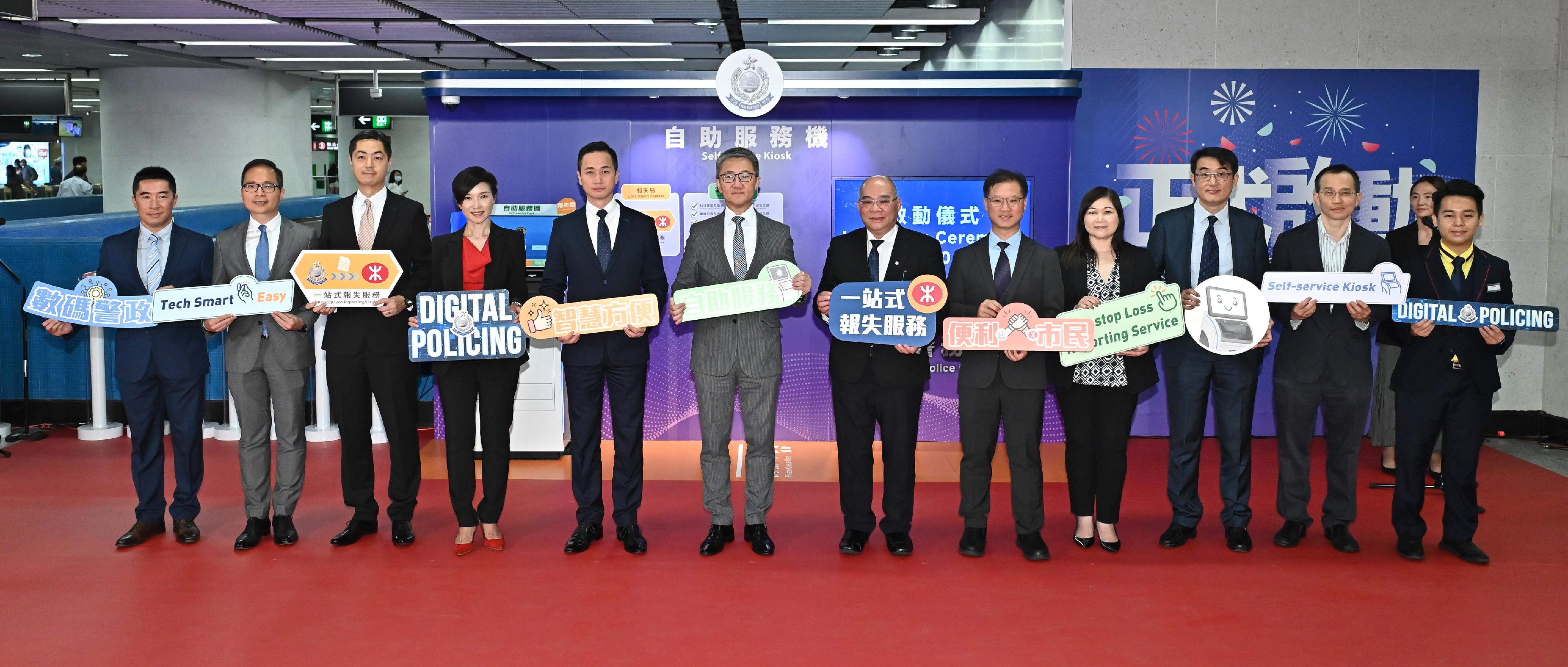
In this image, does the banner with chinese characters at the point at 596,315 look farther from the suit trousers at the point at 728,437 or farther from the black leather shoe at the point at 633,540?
the black leather shoe at the point at 633,540

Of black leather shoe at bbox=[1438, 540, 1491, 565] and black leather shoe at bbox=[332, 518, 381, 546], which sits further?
black leather shoe at bbox=[332, 518, 381, 546]

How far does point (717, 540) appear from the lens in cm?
464

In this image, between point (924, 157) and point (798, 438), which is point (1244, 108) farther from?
point (798, 438)

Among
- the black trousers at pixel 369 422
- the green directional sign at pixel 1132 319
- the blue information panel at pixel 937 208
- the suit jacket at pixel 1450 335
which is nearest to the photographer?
the green directional sign at pixel 1132 319

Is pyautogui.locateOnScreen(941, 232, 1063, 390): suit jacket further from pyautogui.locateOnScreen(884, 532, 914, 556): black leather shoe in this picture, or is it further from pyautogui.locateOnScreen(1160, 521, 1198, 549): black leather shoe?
pyautogui.locateOnScreen(1160, 521, 1198, 549): black leather shoe

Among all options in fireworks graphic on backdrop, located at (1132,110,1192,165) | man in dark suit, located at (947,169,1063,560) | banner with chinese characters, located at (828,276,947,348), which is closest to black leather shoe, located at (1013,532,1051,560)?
man in dark suit, located at (947,169,1063,560)

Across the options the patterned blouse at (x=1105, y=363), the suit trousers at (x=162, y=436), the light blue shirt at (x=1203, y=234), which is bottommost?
the suit trousers at (x=162, y=436)

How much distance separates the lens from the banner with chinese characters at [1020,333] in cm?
428

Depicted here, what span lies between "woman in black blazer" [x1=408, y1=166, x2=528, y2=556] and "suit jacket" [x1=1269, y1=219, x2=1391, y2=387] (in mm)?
3377

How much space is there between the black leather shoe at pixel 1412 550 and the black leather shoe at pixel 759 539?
2.78 metres

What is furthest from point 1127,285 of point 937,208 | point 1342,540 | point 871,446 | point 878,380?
→ point 937,208

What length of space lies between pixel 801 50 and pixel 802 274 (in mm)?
10943

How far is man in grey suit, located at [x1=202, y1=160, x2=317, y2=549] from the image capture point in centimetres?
459

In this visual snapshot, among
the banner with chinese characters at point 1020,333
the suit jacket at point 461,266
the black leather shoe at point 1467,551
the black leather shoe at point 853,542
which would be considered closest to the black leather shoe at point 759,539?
the black leather shoe at point 853,542
